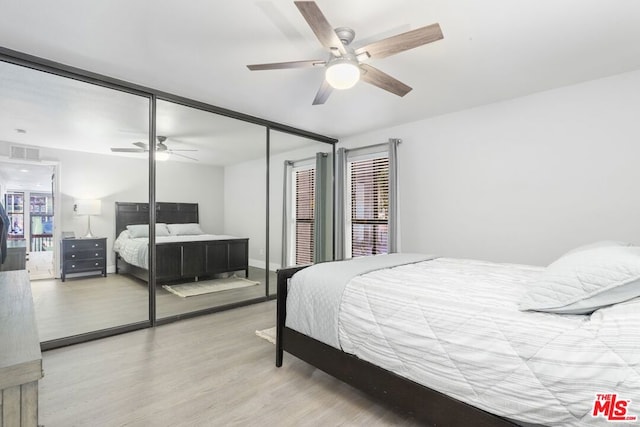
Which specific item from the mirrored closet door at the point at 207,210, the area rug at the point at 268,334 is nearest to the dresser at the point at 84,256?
the mirrored closet door at the point at 207,210

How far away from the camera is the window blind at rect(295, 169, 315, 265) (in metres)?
4.94

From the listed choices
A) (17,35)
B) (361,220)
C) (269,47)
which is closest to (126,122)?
(17,35)

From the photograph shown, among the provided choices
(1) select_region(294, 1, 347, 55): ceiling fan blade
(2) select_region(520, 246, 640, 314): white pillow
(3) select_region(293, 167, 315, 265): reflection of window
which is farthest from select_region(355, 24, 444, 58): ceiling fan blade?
(3) select_region(293, 167, 315, 265): reflection of window

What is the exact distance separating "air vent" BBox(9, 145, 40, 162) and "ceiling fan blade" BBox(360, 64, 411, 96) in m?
2.79

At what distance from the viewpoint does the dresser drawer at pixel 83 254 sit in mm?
2748

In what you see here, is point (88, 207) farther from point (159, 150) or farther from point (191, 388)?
point (191, 388)

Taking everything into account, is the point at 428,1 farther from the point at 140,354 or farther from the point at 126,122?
the point at 140,354

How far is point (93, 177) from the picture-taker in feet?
9.45

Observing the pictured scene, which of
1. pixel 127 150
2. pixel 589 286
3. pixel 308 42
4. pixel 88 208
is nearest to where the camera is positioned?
pixel 589 286

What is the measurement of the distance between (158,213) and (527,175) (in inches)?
159

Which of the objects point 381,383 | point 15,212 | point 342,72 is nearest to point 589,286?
point 381,383

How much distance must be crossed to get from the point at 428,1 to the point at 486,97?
1907 millimetres

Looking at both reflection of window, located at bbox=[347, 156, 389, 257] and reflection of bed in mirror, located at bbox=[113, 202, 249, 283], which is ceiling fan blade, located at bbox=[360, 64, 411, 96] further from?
reflection of bed in mirror, located at bbox=[113, 202, 249, 283]

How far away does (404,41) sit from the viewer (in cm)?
184
